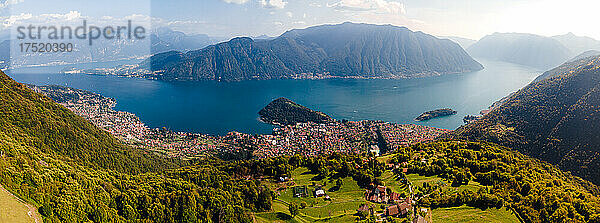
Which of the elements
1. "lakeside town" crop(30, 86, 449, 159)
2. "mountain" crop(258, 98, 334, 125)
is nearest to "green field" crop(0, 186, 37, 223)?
"lakeside town" crop(30, 86, 449, 159)

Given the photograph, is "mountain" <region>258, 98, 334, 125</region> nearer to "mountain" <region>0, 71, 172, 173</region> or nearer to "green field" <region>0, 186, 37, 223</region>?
"mountain" <region>0, 71, 172, 173</region>

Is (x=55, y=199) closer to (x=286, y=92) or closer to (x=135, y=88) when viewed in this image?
(x=286, y=92)

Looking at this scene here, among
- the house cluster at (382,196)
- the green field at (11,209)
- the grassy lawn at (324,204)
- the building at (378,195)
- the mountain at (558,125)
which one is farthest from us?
the mountain at (558,125)

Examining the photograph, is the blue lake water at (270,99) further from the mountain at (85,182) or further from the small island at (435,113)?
the mountain at (85,182)

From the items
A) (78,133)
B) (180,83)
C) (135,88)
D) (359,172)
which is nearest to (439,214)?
(359,172)

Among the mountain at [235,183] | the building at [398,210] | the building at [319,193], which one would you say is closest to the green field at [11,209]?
the mountain at [235,183]

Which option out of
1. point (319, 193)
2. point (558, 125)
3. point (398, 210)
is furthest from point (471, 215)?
point (558, 125)
